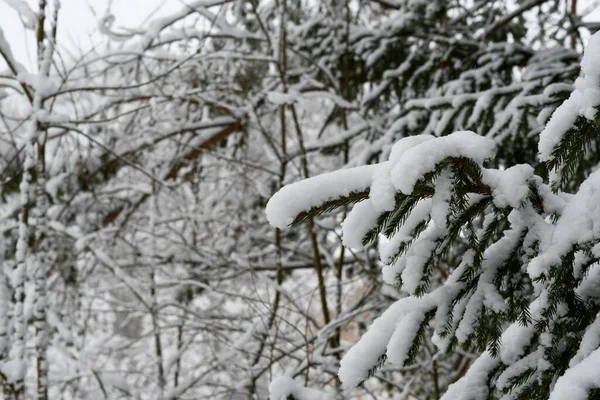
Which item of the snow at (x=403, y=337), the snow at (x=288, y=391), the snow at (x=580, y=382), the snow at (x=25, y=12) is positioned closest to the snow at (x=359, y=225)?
the snow at (x=403, y=337)

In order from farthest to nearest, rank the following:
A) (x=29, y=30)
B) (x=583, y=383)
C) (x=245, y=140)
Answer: (x=245, y=140) < (x=29, y=30) < (x=583, y=383)

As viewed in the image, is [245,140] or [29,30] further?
[245,140]

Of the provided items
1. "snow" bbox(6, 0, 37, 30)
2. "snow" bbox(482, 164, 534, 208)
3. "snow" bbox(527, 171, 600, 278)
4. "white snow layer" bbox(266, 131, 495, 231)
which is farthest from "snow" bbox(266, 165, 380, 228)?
"snow" bbox(6, 0, 37, 30)

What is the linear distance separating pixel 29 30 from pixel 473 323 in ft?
8.20

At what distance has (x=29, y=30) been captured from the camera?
243 centimetres

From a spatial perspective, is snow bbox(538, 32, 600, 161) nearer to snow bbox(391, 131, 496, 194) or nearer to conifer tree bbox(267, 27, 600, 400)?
conifer tree bbox(267, 27, 600, 400)

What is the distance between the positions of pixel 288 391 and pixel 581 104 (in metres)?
1.36

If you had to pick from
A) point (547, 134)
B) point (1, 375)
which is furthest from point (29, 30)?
point (547, 134)

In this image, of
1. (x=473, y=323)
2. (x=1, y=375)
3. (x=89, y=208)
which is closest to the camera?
(x=473, y=323)

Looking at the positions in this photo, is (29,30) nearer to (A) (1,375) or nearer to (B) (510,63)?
(A) (1,375)

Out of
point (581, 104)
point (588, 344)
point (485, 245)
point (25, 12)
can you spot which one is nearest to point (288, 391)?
point (485, 245)

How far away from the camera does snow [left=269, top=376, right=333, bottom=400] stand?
5.67 feet

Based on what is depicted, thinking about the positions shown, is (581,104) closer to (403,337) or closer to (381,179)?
(381,179)

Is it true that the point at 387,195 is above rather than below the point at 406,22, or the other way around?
below
